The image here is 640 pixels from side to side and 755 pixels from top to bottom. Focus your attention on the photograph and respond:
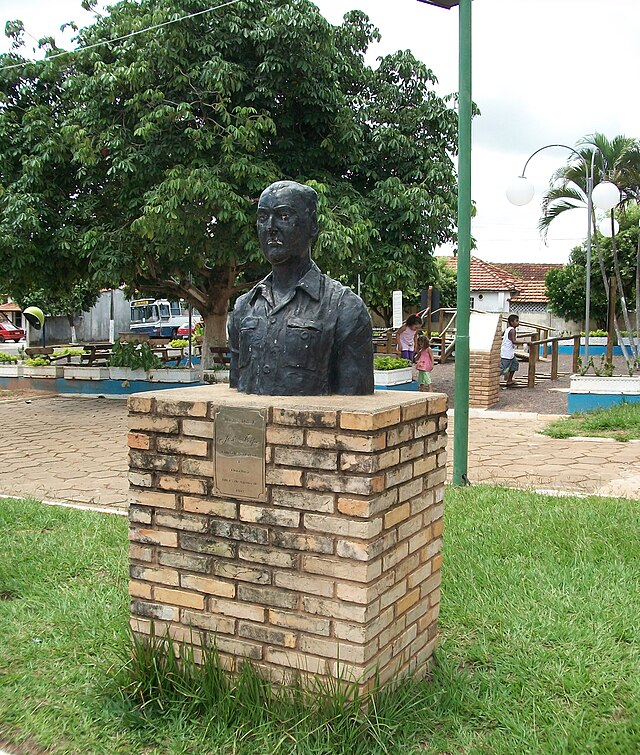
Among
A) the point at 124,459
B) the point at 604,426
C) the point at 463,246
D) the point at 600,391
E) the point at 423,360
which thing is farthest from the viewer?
the point at 423,360

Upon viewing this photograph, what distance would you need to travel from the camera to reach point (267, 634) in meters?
2.93

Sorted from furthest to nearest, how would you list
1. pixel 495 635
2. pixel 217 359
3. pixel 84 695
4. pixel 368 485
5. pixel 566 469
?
pixel 217 359, pixel 566 469, pixel 495 635, pixel 84 695, pixel 368 485

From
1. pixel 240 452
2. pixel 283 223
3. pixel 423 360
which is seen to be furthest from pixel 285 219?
pixel 423 360

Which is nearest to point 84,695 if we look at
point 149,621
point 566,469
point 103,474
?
point 149,621

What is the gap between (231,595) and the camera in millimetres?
3006

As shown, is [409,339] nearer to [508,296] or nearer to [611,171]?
[611,171]

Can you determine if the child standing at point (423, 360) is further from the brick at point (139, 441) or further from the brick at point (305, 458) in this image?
the brick at point (305, 458)

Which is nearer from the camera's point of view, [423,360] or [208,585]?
[208,585]

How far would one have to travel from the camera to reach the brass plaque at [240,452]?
2920 millimetres

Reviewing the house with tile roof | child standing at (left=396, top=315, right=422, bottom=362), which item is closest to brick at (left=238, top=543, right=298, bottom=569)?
child standing at (left=396, top=315, right=422, bottom=362)

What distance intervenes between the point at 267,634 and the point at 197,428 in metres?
0.84

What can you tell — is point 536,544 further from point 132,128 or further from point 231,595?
point 132,128

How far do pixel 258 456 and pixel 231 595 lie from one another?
573 millimetres

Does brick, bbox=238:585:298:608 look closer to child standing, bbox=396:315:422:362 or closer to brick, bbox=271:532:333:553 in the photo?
brick, bbox=271:532:333:553
